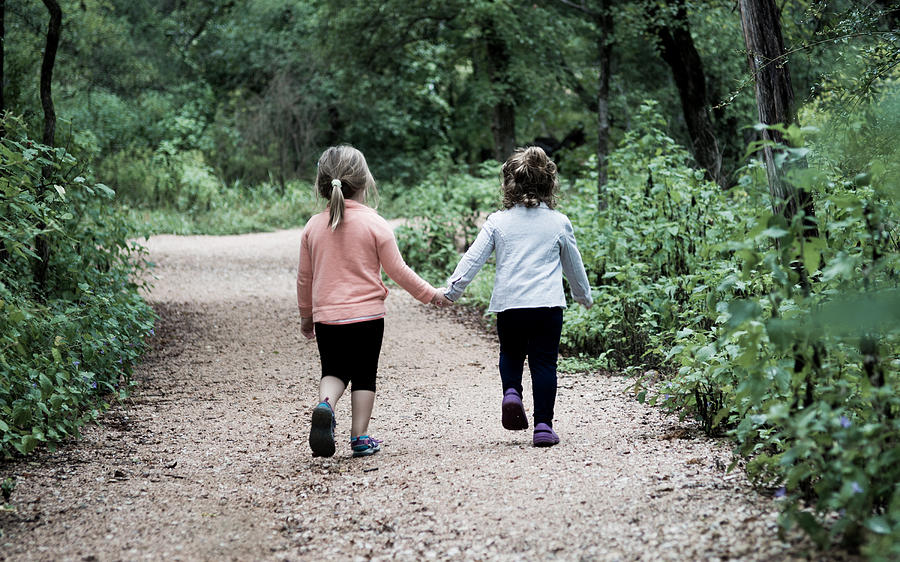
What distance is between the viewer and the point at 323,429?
4223 millimetres

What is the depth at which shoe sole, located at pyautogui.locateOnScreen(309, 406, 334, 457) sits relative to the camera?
13.8 ft

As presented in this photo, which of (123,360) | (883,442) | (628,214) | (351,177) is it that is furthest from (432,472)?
(628,214)

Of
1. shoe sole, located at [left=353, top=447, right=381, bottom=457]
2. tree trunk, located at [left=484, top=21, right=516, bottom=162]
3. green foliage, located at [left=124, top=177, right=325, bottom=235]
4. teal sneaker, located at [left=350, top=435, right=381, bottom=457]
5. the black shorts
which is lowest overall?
shoe sole, located at [left=353, top=447, right=381, bottom=457]

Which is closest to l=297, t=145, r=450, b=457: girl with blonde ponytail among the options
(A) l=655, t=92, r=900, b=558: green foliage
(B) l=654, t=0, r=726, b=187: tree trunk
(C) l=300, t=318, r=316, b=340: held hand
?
(C) l=300, t=318, r=316, b=340: held hand

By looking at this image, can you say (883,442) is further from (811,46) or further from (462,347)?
(462,347)

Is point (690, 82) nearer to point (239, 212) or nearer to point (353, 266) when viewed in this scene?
point (353, 266)

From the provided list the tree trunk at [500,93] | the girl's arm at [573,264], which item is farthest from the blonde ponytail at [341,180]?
the tree trunk at [500,93]

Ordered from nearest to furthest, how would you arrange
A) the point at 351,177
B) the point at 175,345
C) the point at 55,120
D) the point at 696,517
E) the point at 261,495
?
1. the point at 696,517
2. the point at 261,495
3. the point at 351,177
4. the point at 55,120
5. the point at 175,345

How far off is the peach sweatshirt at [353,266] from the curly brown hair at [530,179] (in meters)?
0.71

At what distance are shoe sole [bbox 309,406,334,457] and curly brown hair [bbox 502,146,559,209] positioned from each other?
58.9 inches

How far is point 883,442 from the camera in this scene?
8.45 feet

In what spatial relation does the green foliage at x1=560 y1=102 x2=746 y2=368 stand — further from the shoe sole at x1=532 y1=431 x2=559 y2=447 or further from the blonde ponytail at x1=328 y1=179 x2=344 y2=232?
the blonde ponytail at x1=328 y1=179 x2=344 y2=232

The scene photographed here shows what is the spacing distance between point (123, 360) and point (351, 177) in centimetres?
307

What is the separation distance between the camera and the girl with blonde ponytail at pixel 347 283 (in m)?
4.29
